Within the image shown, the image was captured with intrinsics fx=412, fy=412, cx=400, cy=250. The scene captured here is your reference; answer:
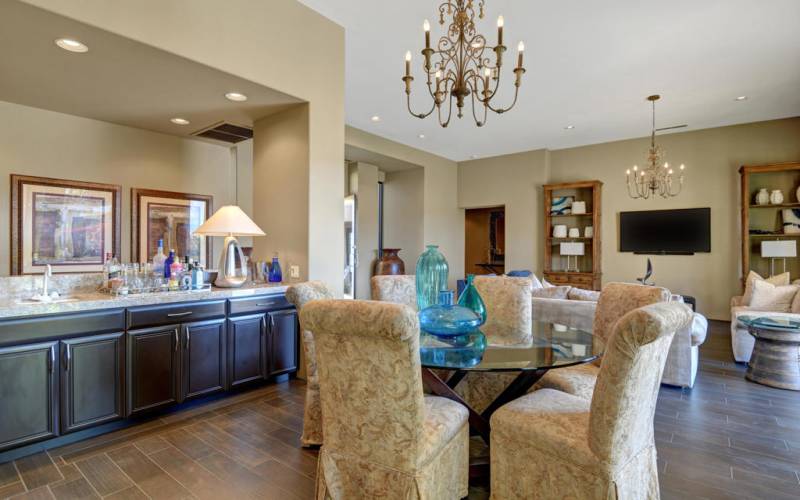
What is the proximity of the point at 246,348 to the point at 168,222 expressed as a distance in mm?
2404

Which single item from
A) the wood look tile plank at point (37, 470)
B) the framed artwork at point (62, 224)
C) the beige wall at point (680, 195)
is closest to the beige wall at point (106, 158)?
the framed artwork at point (62, 224)

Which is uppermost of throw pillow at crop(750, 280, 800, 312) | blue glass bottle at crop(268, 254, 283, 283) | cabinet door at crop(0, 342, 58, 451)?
blue glass bottle at crop(268, 254, 283, 283)

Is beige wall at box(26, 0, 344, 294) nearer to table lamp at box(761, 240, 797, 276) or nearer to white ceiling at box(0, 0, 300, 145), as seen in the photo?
white ceiling at box(0, 0, 300, 145)

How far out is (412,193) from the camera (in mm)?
8430

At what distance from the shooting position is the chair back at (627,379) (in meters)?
1.43

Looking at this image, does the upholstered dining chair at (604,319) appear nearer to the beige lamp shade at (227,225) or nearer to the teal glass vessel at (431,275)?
the teal glass vessel at (431,275)

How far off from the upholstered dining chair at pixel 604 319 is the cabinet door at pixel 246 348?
2234mm

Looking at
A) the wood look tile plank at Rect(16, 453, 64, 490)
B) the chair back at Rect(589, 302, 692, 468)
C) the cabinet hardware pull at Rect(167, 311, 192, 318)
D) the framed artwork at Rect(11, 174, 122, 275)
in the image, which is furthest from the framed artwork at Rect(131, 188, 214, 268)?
the chair back at Rect(589, 302, 692, 468)

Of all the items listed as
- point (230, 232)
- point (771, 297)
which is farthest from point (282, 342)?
point (771, 297)

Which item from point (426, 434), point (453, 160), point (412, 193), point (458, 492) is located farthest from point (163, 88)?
point (453, 160)

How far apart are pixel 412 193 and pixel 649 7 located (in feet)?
17.8

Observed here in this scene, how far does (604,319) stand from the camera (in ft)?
9.14

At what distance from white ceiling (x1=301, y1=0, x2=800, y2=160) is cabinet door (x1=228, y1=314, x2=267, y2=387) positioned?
2.74m

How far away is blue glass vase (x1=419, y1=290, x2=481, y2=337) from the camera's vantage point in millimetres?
2268
